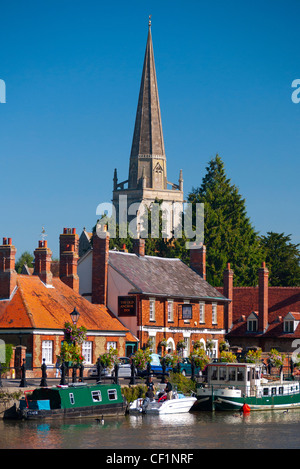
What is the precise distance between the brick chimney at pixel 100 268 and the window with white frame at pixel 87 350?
26.1ft

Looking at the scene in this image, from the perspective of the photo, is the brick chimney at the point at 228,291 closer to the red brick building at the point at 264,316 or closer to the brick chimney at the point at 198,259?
the red brick building at the point at 264,316

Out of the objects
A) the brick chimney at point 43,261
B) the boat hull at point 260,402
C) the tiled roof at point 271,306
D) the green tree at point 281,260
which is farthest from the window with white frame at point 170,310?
the green tree at point 281,260

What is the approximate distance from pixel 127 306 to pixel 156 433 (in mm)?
26332

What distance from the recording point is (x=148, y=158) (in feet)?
581

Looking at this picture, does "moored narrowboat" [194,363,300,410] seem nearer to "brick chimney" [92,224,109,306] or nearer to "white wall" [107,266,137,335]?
"white wall" [107,266,137,335]

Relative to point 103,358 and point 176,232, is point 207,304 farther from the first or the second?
point 176,232

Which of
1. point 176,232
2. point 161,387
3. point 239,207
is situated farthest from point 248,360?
point 239,207

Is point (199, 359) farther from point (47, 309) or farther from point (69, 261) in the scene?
point (69, 261)

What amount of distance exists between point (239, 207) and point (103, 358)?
7082cm

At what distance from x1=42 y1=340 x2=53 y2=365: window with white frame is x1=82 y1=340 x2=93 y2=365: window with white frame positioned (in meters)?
3.71

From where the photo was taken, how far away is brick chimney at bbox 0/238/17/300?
65.2m

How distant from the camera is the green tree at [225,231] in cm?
11462
